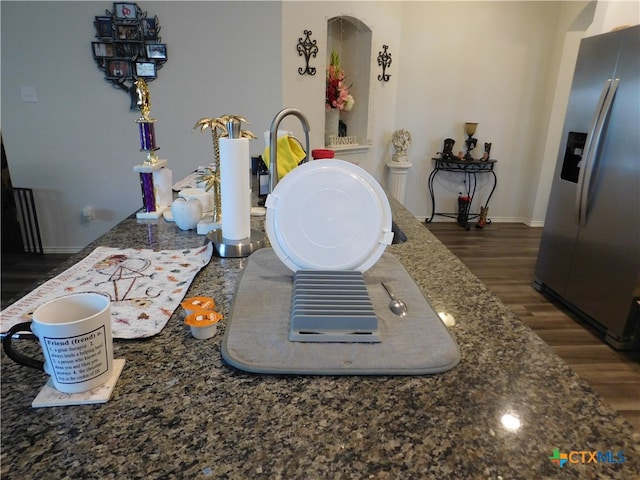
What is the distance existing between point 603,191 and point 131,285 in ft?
8.20

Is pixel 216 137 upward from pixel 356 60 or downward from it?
downward

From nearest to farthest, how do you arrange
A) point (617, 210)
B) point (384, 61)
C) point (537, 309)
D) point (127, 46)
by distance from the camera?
1. point (617, 210)
2. point (537, 309)
3. point (127, 46)
4. point (384, 61)

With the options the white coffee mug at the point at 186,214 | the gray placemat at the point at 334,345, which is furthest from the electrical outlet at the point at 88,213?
the gray placemat at the point at 334,345

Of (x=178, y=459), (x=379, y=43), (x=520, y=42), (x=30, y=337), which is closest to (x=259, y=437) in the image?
(x=178, y=459)

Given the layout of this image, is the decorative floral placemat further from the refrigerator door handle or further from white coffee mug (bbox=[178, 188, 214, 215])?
the refrigerator door handle

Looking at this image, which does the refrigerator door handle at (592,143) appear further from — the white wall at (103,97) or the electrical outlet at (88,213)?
the electrical outlet at (88,213)

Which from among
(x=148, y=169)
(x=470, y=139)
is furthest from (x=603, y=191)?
(x=148, y=169)

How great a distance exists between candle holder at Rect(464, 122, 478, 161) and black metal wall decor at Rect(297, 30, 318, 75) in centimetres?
190

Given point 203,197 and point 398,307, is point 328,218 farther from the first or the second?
point 203,197

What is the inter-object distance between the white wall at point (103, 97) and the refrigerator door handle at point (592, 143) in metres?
2.27

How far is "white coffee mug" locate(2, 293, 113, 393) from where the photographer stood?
534 mm

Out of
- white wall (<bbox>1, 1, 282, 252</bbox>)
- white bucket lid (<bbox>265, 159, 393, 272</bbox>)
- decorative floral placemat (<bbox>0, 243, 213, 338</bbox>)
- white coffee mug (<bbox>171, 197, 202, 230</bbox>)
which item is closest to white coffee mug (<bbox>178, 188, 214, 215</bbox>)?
white coffee mug (<bbox>171, 197, 202, 230</bbox>)

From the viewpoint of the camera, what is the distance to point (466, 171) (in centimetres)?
454

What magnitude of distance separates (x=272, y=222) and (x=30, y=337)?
0.50m
